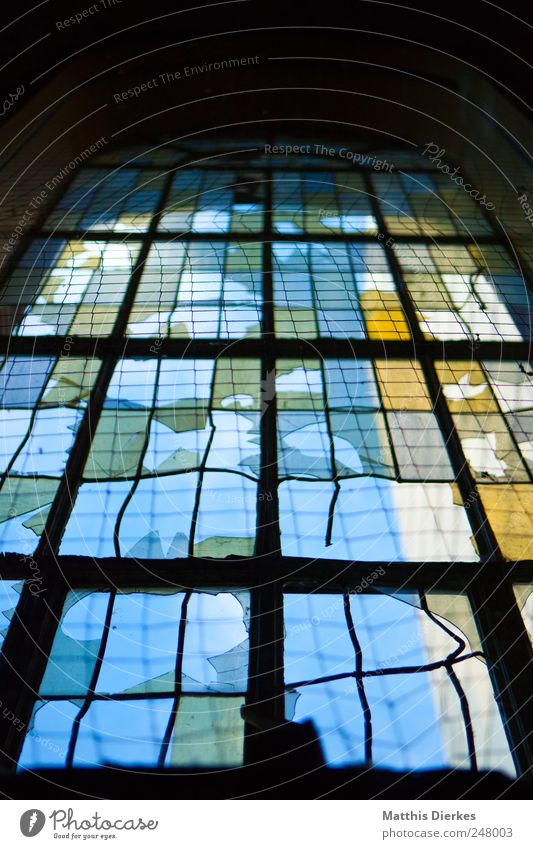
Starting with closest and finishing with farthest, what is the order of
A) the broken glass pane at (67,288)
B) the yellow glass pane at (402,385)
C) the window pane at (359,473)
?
the window pane at (359,473) < the yellow glass pane at (402,385) < the broken glass pane at (67,288)

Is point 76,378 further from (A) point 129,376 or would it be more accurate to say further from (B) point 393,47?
(B) point 393,47

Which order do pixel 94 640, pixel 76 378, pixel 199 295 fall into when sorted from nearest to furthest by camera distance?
pixel 94 640 < pixel 76 378 < pixel 199 295

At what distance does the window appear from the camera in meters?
0.70

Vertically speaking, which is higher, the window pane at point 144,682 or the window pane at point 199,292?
the window pane at point 199,292

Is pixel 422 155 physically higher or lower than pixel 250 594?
higher

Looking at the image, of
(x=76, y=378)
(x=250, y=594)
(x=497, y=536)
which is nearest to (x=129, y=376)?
(x=76, y=378)

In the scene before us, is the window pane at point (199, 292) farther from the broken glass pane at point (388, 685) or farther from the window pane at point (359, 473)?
the broken glass pane at point (388, 685)

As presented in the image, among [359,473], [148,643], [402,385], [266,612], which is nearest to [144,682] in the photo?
[148,643]

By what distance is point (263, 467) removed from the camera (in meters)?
0.92

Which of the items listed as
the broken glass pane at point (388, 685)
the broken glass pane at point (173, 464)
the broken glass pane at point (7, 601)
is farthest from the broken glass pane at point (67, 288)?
the broken glass pane at point (388, 685)

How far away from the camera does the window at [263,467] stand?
698 millimetres

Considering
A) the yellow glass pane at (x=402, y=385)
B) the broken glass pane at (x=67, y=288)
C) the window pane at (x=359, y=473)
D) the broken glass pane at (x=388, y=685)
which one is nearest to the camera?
the broken glass pane at (x=388, y=685)
